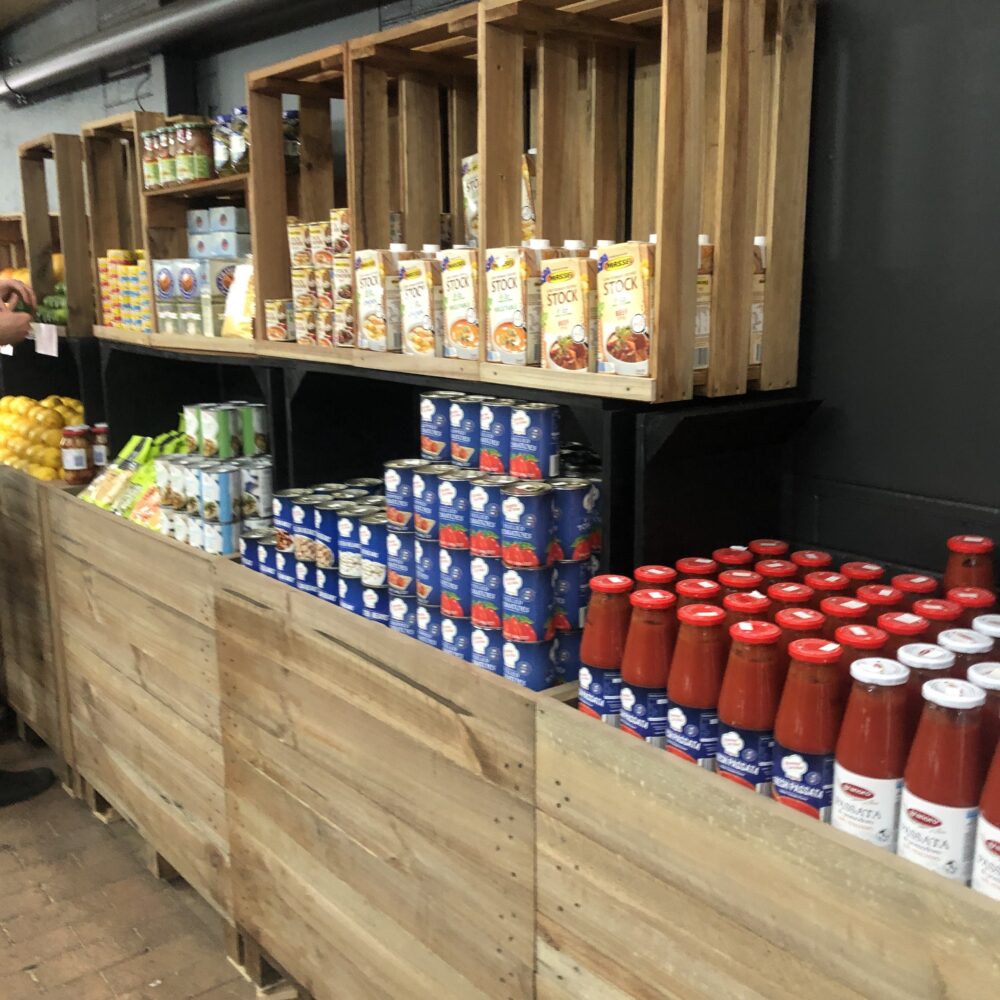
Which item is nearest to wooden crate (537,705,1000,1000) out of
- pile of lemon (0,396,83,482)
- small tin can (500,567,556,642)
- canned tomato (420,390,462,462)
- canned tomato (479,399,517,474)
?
small tin can (500,567,556,642)

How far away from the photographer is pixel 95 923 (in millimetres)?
2732

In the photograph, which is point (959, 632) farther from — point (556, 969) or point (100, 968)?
point (100, 968)

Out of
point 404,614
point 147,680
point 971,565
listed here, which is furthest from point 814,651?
point 147,680

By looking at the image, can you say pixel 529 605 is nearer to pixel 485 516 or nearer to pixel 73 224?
pixel 485 516

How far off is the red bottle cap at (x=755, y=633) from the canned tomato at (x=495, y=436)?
0.66 meters

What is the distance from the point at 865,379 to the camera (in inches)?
69.9

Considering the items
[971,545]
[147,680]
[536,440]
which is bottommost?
[147,680]

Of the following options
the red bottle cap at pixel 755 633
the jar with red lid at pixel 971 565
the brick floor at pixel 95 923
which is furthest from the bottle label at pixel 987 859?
the brick floor at pixel 95 923

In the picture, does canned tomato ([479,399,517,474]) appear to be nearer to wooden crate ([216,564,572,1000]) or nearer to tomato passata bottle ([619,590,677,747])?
wooden crate ([216,564,572,1000])

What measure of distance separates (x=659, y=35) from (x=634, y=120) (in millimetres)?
160

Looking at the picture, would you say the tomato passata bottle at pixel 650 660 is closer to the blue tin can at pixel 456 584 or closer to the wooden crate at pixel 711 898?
the wooden crate at pixel 711 898

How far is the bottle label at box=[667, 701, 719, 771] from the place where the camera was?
1.30 meters

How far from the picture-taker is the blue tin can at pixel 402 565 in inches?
74.6

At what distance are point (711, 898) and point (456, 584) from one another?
2.30 feet
